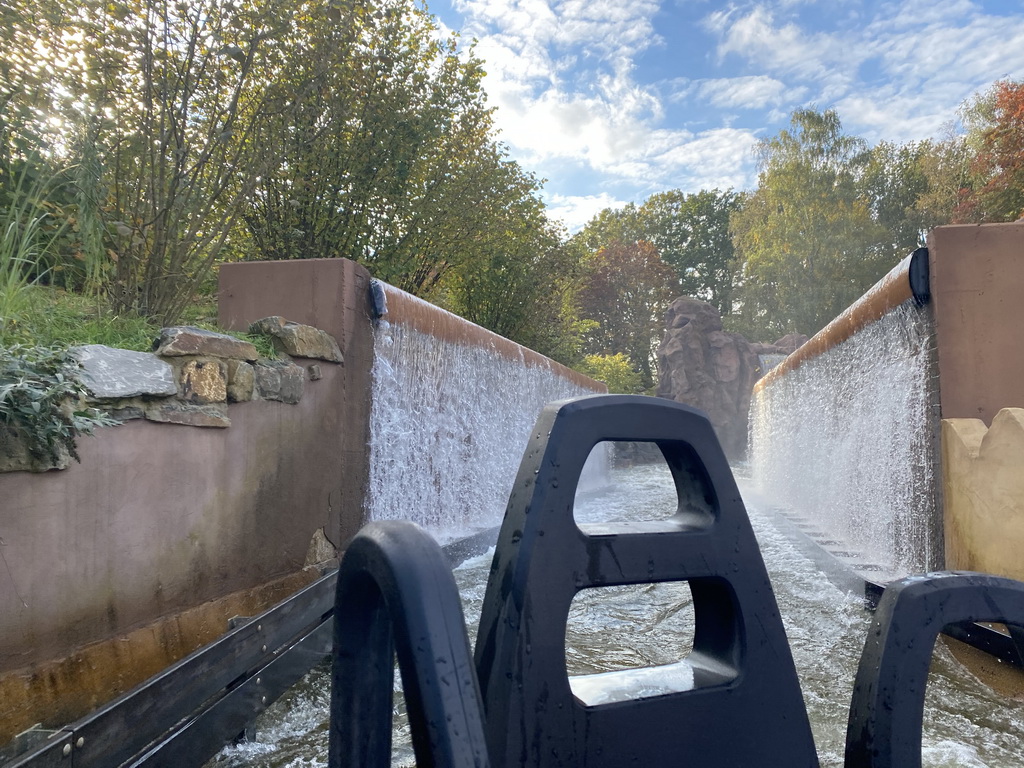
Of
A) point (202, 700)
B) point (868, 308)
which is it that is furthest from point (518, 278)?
point (202, 700)

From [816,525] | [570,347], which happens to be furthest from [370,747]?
[570,347]

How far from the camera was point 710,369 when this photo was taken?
1097 inches

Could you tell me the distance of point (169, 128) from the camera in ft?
13.8

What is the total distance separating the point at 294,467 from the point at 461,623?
2926 millimetres

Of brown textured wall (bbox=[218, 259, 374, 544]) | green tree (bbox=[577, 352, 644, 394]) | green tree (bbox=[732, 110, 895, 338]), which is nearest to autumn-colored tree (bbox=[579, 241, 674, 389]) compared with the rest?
green tree (bbox=[732, 110, 895, 338])

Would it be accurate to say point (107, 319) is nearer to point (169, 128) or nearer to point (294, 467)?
point (294, 467)

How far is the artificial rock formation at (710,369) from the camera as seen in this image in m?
27.4

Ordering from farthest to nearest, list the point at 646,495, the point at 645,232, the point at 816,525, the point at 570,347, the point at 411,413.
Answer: the point at 645,232 → the point at 570,347 → the point at 646,495 → the point at 816,525 → the point at 411,413

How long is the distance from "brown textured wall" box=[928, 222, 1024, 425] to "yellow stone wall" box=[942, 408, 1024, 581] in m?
0.17

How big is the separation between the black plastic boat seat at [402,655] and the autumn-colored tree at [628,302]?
36388 mm

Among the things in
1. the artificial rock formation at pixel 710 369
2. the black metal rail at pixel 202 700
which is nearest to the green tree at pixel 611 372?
the artificial rock formation at pixel 710 369

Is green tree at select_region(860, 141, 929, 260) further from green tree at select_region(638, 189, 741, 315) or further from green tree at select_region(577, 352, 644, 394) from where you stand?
green tree at select_region(577, 352, 644, 394)

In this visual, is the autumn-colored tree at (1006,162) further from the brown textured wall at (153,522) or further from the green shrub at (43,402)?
the green shrub at (43,402)

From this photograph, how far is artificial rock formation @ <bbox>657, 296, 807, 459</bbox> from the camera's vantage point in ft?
89.8
